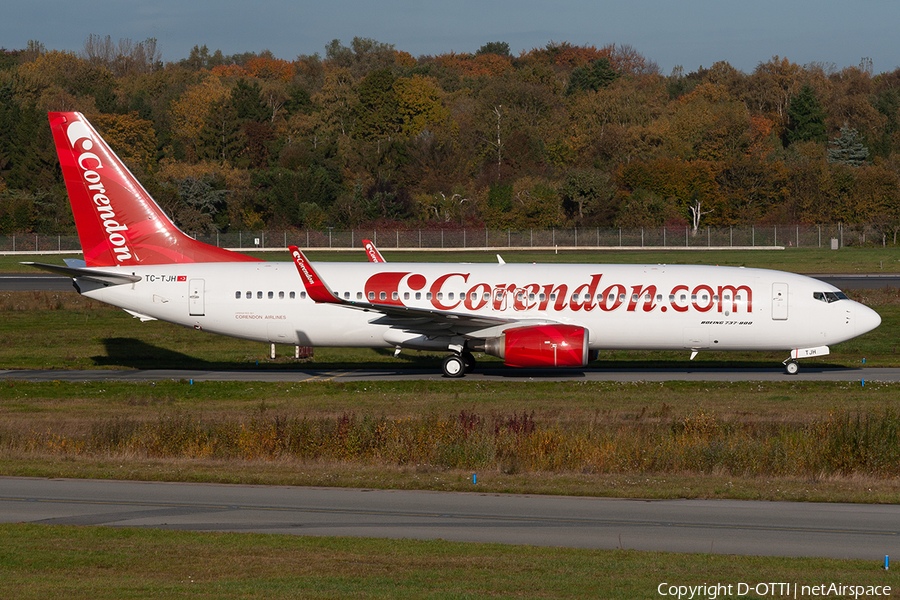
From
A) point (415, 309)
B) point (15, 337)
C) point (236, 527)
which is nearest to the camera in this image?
point (236, 527)

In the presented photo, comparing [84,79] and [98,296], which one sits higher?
[84,79]

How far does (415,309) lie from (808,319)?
42.5 ft

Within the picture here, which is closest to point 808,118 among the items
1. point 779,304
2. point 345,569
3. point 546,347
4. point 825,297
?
point 825,297

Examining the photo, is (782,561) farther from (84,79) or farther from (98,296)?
(84,79)

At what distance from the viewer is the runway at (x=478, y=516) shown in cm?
1419

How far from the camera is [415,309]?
3138 cm

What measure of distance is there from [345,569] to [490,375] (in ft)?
72.0

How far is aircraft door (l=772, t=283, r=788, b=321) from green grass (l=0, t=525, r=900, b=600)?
20.8 meters

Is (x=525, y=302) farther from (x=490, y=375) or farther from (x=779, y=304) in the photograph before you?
(x=779, y=304)

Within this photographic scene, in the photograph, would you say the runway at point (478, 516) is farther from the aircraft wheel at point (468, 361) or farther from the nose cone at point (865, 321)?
the nose cone at point (865, 321)

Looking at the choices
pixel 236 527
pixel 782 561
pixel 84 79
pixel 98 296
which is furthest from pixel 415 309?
pixel 84 79

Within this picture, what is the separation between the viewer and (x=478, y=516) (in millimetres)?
15727

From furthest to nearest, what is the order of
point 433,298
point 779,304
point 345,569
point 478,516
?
point 433,298 < point 779,304 < point 478,516 < point 345,569

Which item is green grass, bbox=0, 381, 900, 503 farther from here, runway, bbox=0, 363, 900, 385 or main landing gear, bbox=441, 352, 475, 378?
main landing gear, bbox=441, 352, 475, 378
